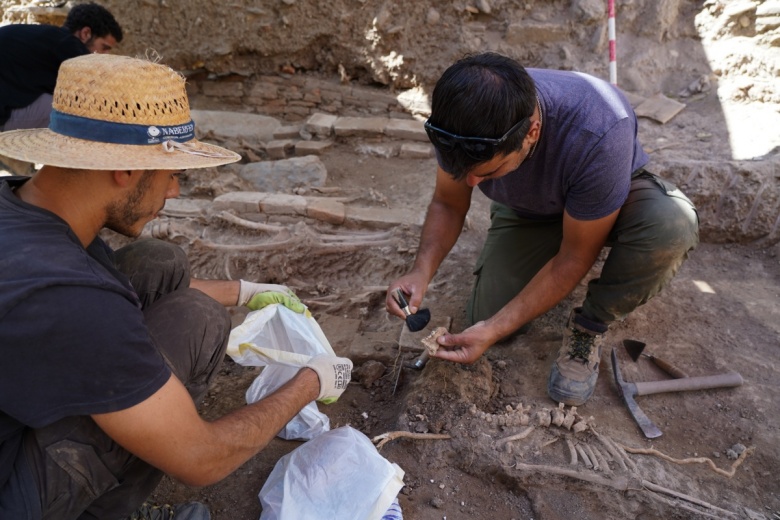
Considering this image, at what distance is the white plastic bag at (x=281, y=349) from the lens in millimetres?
2109

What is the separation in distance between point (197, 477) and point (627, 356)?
2078mm

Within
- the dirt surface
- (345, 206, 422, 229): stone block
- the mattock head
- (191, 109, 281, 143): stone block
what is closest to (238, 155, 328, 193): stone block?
the dirt surface

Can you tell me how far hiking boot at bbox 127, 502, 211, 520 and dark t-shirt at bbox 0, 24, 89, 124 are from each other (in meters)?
3.55

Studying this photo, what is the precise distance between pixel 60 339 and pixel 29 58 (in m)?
3.81

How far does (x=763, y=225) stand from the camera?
3.40m

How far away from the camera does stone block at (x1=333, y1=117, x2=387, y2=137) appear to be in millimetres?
5039

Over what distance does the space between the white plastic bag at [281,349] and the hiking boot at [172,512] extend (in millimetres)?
438

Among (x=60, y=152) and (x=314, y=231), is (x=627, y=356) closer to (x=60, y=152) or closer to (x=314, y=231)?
(x=314, y=231)

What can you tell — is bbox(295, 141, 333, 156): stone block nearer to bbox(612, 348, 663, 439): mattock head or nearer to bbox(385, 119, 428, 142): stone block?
bbox(385, 119, 428, 142): stone block

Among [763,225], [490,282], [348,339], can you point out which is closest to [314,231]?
[348,339]

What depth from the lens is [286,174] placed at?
4520mm

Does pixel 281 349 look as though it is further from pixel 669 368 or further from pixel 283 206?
pixel 669 368

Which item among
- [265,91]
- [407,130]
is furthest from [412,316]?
[265,91]

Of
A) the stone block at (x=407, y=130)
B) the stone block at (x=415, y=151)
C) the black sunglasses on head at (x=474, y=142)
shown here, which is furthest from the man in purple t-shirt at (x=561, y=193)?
the stone block at (x=407, y=130)
